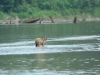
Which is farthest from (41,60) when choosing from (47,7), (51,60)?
(47,7)

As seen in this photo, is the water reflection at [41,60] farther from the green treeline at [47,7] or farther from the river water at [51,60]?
the green treeline at [47,7]

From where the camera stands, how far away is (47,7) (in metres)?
131

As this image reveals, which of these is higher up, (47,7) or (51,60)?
(51,60)

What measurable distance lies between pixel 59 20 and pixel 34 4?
752 cm

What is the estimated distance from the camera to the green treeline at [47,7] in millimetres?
122062

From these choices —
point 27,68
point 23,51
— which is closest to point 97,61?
point 27,68

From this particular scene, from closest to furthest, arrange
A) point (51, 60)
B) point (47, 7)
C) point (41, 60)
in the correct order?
1. point (51, 60)
2. point (41, 60)
3. point (47, 7)

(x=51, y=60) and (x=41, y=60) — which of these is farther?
(x=41, y=60)

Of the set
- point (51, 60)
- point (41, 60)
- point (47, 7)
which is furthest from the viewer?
point (47, 7)

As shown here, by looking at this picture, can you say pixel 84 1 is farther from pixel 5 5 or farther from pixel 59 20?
pixel 5 5

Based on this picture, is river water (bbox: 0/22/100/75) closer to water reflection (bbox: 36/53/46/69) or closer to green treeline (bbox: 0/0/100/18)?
water reflection (bbox: 36/53/46/69)

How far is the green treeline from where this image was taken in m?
122

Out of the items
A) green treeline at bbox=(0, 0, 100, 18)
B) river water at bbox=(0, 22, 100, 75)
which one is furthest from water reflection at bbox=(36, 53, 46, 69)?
green treeline at bbox=(0, 0, 100, 18)

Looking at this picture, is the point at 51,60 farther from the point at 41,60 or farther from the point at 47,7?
the point at 47,7
